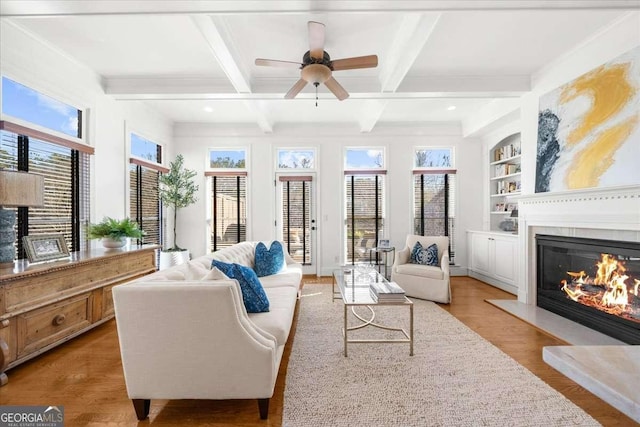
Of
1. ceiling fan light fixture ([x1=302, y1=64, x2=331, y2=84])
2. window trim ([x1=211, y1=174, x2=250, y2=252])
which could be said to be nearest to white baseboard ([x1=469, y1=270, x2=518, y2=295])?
ceiling fan light fixture ([x1=302, y1=64, x2=331, y2=84])

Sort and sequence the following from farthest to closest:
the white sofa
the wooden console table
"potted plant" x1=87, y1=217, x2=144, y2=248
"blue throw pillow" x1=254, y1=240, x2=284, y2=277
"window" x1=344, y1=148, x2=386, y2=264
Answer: "window" x1=344, y1=148, x2=386, y2=264, "blue throw pillow" x1=254, y1=240, x2=284, y2=277, "potted plant" x1=87, y1=217, x2=144, y2=248, the wooden console table, the white sofa

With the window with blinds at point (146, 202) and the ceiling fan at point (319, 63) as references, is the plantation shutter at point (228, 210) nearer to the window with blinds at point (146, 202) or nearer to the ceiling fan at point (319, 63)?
the window with blinds at point (146, 202)

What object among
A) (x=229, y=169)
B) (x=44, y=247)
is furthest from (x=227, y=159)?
(x=44, y=247)

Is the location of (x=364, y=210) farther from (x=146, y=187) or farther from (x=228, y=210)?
(x=146, y=187)

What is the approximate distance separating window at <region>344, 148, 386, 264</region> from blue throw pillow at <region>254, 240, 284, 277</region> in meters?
2.18

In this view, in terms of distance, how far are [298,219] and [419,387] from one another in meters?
3.99

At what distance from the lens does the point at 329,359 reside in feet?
7.79

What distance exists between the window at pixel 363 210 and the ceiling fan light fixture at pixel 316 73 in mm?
3013

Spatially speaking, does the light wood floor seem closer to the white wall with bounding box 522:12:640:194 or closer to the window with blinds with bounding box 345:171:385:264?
the white wall with bounding box 522:12:640:194

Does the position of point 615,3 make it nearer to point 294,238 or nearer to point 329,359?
point 329,359

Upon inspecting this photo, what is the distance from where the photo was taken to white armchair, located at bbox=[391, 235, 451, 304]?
12.7 ft

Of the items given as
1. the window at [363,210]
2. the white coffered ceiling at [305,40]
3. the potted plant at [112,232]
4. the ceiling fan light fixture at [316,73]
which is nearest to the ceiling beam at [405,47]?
the white coffered ceiling at [305,40]

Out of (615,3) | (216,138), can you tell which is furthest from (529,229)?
(216,138)

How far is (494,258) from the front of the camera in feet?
15.5
